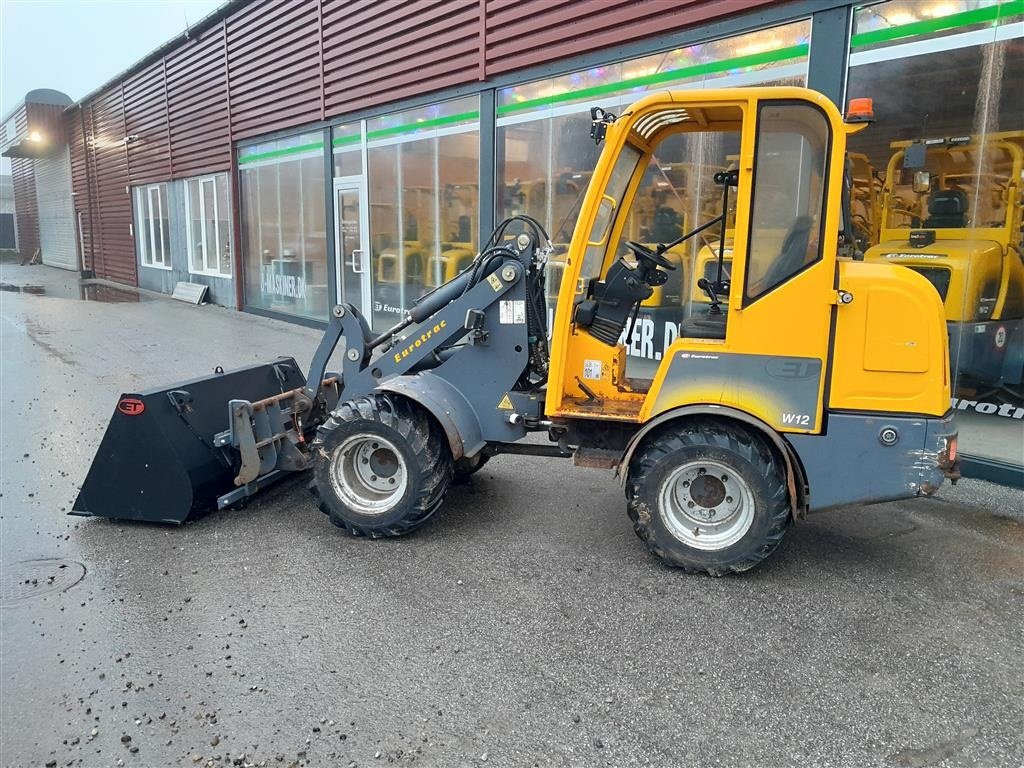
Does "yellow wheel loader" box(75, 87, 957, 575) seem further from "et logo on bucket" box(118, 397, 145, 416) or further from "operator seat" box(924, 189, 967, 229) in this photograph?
"operator seat" box(924, 189, 967, 229)

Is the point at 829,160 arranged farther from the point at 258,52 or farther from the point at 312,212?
the point at 258,52

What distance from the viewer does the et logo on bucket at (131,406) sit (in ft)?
14.8

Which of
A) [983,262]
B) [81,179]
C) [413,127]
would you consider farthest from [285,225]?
[81,179]

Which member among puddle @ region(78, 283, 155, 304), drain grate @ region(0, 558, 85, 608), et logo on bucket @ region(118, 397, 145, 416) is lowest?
drain grate @ region(0, 558, 85, 608)

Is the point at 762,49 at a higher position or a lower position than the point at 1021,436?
higher

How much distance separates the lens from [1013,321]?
6289mm

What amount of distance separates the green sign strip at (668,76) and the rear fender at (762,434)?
4.02 meters

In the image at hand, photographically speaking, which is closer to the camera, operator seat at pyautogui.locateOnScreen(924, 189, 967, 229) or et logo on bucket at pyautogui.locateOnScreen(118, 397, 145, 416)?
et logo on bucket at pyautogui.locateOnScreen(118, 397, 145, 416)

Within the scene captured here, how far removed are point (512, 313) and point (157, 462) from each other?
227cm

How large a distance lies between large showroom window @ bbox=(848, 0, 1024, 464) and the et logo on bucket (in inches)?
214

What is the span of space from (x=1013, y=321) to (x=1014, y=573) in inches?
116

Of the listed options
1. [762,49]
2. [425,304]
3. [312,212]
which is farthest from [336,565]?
[312,212]

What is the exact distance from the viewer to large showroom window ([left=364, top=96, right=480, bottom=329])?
10.3 m

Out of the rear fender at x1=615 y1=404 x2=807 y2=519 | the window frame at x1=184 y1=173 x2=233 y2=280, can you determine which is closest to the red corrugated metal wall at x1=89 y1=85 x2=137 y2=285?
the window frame at x1=184 y1=173 x2=233 y2=280
